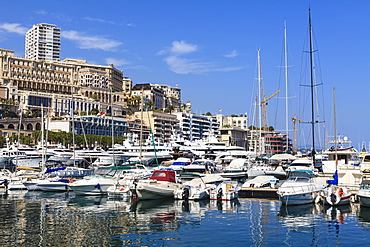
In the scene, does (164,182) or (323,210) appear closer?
(323,210)

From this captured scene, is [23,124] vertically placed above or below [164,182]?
above

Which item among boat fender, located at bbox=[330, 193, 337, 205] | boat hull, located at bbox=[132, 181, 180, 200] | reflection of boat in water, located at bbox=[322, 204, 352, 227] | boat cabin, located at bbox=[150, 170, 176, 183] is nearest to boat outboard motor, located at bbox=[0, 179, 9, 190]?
boat cabin, located at bbox=[150, 170, 176, 183]

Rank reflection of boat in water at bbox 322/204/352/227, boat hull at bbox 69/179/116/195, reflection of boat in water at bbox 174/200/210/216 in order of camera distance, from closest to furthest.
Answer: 1. reflection of boat in water at bbox 322/204/352/227
2. reflection of boat in water at bbox 174/200/210/216
3. boat hull at bbox 69/179/116/195

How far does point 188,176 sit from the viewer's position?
2018 inches

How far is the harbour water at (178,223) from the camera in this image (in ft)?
76.7

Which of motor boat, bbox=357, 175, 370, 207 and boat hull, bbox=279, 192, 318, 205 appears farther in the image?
boat hull, bbox=279, 192, 318, 205

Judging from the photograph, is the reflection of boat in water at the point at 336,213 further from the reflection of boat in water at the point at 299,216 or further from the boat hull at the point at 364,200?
the boat hull at the point at 364,200

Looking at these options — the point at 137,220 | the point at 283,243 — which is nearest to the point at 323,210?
the point at 283,243

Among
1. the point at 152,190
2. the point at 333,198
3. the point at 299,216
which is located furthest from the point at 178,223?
the point at 333,198

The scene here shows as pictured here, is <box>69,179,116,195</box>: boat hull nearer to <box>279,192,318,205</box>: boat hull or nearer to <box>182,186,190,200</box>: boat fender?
<box>182,186,190,200</box>: boat fender

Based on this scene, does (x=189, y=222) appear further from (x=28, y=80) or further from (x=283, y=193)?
(x=28, y=80)

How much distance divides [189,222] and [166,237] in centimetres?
474

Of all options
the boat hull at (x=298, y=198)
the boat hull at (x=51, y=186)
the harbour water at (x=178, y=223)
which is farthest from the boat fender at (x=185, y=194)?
the boat hull at (x=51, y=186)

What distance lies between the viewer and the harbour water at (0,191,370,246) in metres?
23.4
